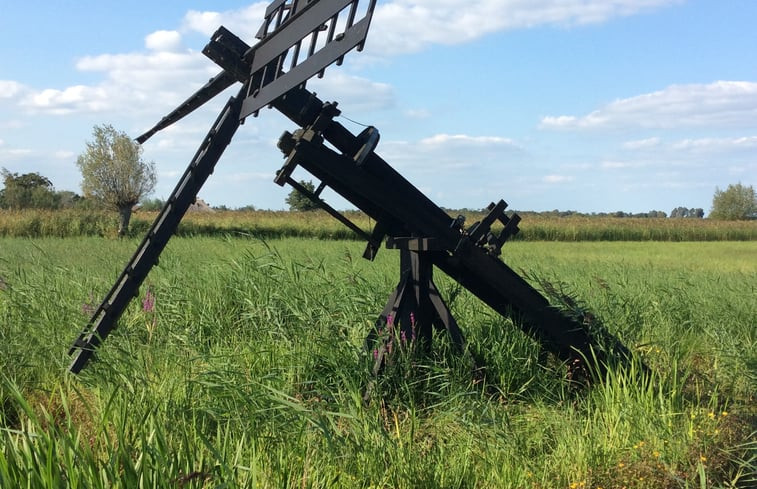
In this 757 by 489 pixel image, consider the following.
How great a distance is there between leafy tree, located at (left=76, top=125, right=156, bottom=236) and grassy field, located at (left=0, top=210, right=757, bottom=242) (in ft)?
4.45

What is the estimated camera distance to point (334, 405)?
3984mm

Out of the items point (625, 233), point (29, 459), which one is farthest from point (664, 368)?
point (625, 233)

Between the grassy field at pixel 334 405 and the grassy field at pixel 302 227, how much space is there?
1989 cm

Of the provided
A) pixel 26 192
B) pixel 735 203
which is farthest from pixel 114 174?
pixel 735 203

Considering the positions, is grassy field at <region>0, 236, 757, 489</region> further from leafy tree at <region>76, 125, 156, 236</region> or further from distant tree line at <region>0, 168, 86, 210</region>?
distant tree line at <region>0, 168, 86, 210</region>

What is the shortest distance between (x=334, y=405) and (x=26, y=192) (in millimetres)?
68755

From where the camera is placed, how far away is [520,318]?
518cm

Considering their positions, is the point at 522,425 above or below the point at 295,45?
below

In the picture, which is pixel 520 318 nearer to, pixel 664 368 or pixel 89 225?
pixel 664 368

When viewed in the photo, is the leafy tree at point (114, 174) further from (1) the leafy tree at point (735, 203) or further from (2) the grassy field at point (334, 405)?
(1) the leafy tree at point (735, 203)

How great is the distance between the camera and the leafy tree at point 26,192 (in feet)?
194

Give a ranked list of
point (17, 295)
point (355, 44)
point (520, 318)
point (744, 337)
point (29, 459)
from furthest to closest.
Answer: point (744, 337) < point (17, 295) < point (520, 318) < point (355, 44) < point (29, 459)

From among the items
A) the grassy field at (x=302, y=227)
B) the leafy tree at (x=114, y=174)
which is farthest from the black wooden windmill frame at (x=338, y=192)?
the leafy tree at (x=114, y=174)

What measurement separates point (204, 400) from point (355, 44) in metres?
2.40
